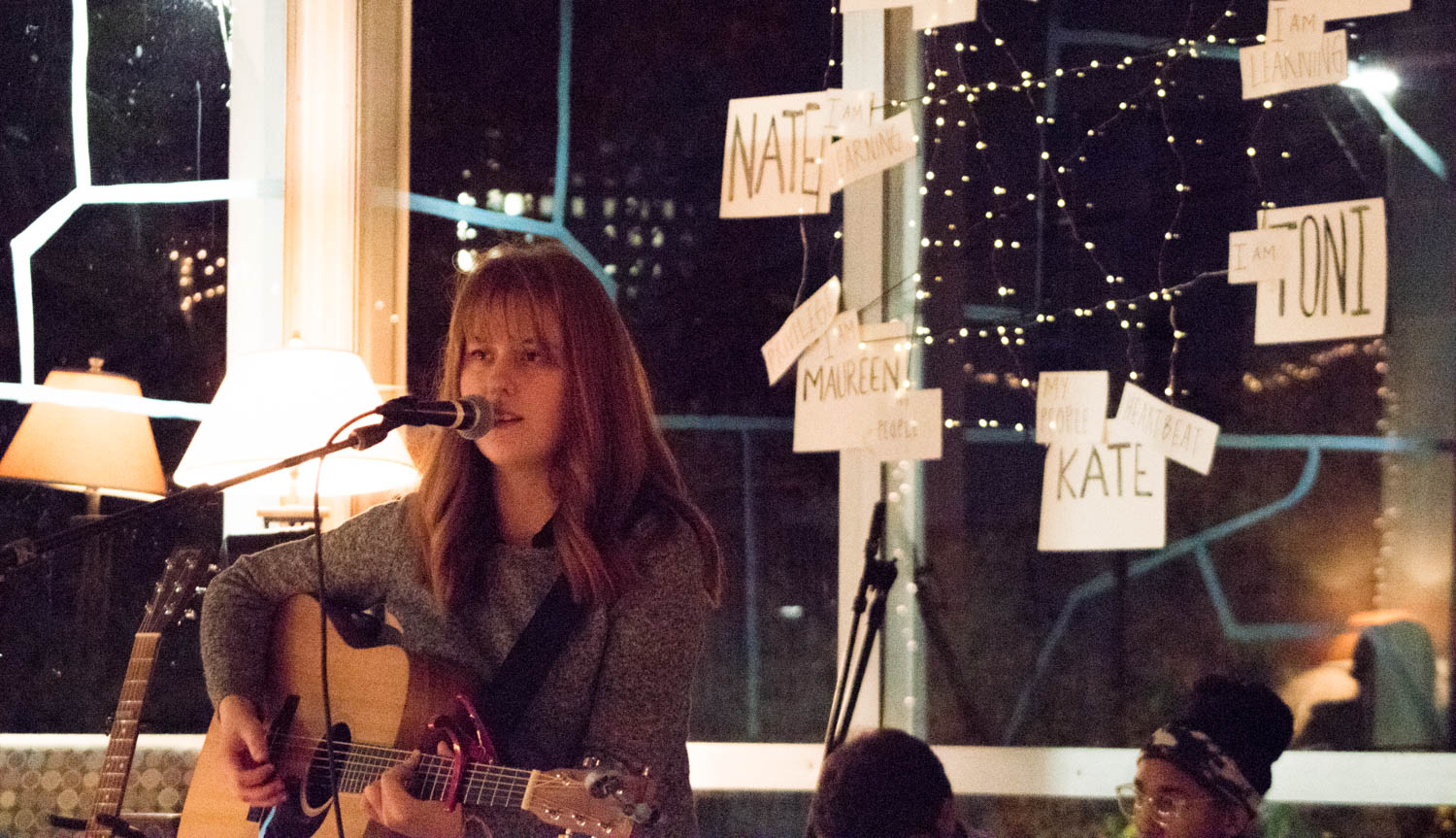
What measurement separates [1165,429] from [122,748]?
2.24m

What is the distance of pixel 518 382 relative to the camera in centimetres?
205

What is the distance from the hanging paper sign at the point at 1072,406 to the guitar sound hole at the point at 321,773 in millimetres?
1777

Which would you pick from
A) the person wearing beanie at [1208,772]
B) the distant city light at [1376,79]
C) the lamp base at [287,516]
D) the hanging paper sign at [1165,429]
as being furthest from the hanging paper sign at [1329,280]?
the lamp base at [287,516]

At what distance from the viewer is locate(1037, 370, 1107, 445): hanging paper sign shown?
3162 mm

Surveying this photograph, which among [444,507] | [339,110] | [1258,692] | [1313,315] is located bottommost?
[1258,692]

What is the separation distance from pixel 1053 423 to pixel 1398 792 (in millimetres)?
1100

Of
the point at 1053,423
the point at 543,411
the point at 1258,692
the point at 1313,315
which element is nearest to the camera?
the point at 543,411

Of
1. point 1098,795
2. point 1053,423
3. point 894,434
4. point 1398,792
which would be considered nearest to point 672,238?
point 894,434

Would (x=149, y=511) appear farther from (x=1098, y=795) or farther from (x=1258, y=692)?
(x=1098, y=795)

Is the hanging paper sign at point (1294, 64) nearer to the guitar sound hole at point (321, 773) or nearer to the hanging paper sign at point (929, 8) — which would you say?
the hanging paper sign at point (929, 8)

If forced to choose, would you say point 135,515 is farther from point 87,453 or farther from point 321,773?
point 87,453

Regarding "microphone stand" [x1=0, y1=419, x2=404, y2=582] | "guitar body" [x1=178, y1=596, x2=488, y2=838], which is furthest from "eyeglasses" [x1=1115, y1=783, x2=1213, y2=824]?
"microphone stand" [x1=0, y1=419, x2=404, y2=582]

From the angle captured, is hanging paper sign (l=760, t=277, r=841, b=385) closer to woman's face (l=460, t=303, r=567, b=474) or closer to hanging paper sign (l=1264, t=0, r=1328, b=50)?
hanging paper sign (l=1264, t=0, r=1328, b=50)

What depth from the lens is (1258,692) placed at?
96.5 inches
